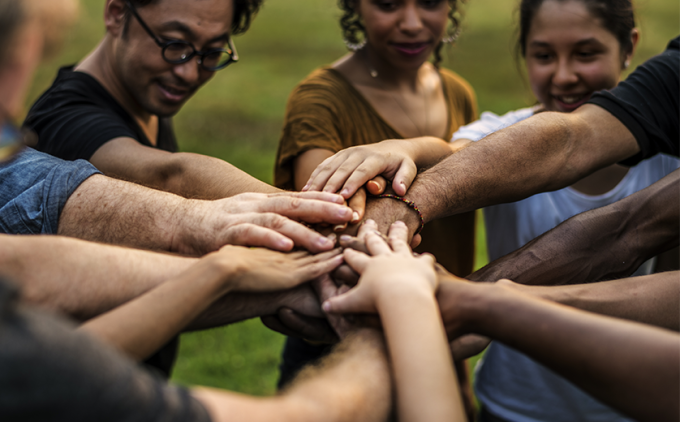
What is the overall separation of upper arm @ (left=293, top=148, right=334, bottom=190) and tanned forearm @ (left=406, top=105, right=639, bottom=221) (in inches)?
19.5

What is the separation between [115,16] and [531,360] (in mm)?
2539

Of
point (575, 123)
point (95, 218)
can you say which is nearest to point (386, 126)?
point (575, 123)

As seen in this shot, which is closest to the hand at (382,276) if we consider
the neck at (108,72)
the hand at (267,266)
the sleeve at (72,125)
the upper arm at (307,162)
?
the hand at (267,266)

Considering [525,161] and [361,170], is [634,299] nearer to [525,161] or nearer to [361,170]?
[525,161]

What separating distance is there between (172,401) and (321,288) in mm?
755

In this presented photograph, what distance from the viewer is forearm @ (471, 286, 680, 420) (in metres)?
1.23

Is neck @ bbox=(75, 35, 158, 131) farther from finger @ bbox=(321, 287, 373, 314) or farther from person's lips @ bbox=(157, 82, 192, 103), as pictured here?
finger @ bbox=(321, 287, 373, 314)

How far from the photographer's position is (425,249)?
2.54 m

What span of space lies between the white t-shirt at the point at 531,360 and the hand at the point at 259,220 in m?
1.04

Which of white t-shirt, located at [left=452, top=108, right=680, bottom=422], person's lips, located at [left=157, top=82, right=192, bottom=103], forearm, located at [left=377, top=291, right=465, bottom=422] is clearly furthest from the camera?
person's lips, located at [left=157, top=82, right=192, bottom=103]

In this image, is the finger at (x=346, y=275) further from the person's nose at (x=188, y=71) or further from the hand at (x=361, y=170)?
the person's nose at (x=188, y=71)

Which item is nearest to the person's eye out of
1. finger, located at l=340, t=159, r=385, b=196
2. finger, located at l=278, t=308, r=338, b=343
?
finger, located at l=340, t=159, r=385, b=196

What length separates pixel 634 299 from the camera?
1668 millimetres

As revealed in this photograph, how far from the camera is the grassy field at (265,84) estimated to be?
3.90 m
